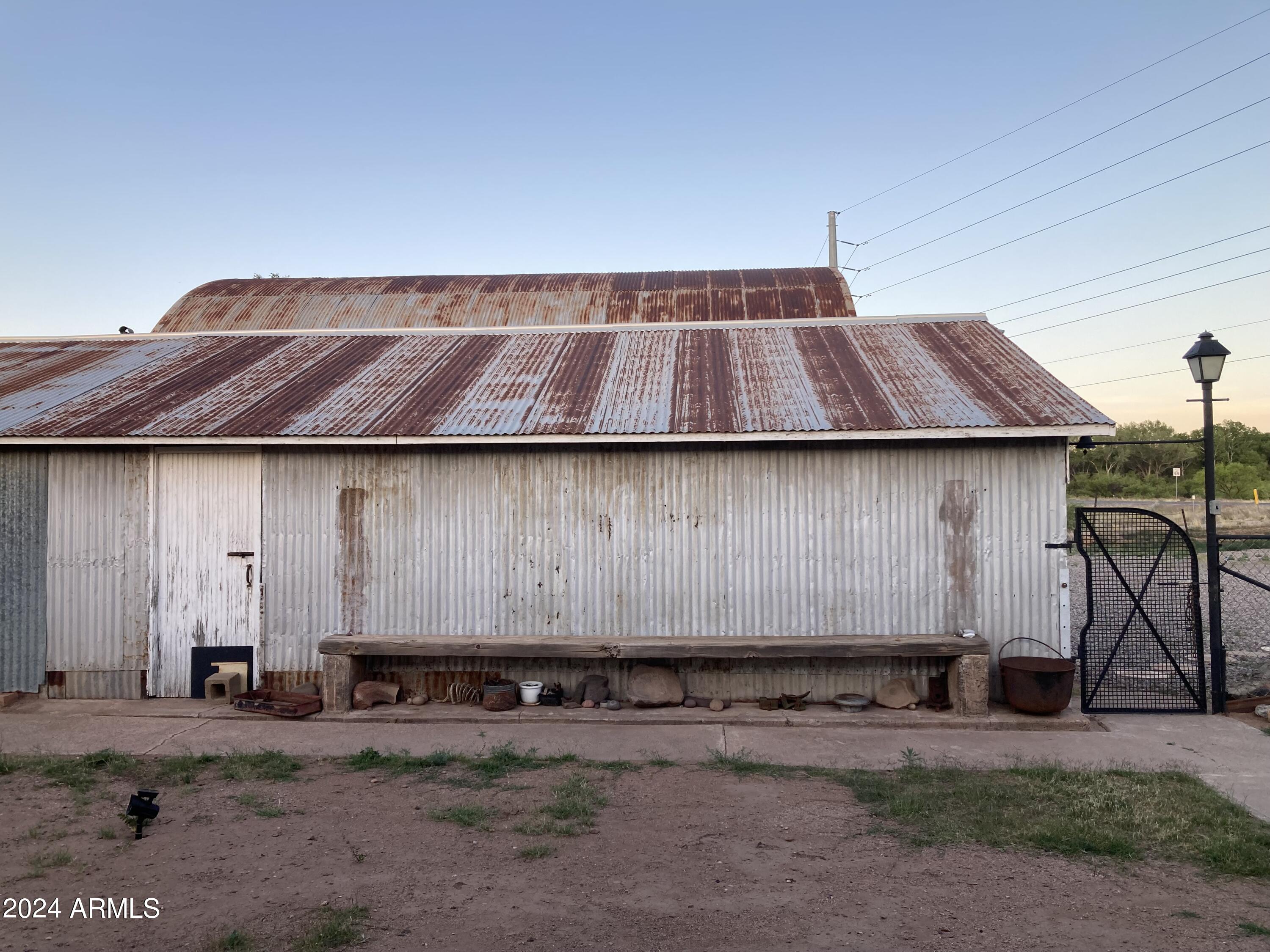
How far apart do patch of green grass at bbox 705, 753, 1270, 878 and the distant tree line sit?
42345 mm

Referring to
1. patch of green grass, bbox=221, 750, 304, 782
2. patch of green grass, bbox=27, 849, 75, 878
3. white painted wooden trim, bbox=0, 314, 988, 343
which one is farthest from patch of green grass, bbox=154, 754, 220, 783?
white painted wooden trim, bbox=0, 314, 988, 343

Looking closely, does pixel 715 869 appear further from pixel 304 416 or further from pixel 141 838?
pixel 304 416

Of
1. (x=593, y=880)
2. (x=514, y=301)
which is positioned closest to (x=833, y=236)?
(x=514, y=301)

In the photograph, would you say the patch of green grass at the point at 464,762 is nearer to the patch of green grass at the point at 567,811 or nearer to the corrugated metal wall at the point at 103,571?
the patch of green grass at the point at 567,811

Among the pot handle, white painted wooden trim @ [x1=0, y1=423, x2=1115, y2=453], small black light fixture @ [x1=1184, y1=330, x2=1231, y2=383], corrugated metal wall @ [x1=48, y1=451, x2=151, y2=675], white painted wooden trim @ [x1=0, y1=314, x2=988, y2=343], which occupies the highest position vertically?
white painted wooden trim @ [x1=0, y1=314, x2=988, y2=343]

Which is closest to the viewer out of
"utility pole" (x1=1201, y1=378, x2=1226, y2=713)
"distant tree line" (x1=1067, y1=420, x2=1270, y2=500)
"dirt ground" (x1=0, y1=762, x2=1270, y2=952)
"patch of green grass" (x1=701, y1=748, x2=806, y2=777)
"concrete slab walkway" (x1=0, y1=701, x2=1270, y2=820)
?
"dirt ground" (x1=0, y1=762, x2=1270, y2=952)

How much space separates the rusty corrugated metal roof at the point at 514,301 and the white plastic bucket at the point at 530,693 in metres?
8.48

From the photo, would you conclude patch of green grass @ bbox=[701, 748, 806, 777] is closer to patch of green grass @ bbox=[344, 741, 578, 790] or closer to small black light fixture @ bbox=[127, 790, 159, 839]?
patch of green grass @ bbox=[344, 741, 578, 790]

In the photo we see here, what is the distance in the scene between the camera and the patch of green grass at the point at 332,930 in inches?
162

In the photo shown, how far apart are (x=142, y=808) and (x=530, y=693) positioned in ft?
13.2

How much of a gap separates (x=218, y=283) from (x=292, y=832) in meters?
15.8

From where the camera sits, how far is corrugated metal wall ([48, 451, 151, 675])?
371 inches

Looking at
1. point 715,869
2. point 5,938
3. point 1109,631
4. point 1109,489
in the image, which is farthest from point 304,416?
point 1109,489

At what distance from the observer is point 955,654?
824 centimetres
